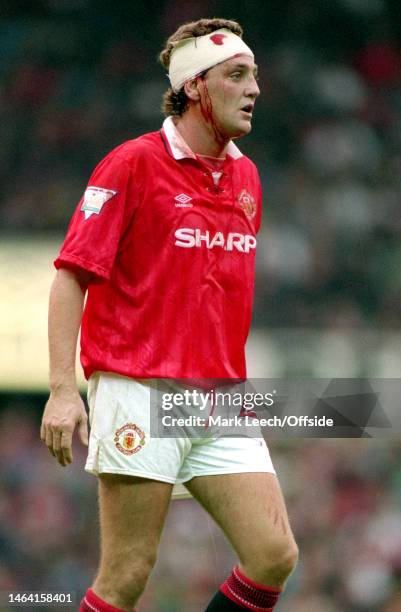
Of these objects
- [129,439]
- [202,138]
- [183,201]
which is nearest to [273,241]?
[202,138]

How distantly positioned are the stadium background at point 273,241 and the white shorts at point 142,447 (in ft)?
14.5

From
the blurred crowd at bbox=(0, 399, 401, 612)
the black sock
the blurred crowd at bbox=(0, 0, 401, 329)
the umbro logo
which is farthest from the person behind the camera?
the blurred crowd at bbox=(0, 0, 401, 329)

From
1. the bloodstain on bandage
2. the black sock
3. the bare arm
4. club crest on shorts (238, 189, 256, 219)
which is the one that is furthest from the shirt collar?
the black sock

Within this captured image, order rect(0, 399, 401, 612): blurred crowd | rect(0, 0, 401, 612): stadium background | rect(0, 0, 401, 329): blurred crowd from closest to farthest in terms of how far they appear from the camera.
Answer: rect(0, 399, 401, 612): blurred crowd, rect(0, 0, 401, 612): stadium background, rect(0, 0, 401, 329): blurred crowd

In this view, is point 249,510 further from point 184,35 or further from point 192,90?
point 184,35

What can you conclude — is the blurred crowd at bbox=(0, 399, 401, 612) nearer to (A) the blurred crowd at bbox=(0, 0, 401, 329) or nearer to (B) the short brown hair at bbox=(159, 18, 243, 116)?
(A) the blurred crowd at bbox=(0, 0, 401, 329)

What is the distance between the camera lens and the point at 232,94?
4.26 m

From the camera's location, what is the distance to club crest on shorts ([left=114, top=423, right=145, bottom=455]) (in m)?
3.92

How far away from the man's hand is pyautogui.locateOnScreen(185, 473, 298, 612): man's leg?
476 mm

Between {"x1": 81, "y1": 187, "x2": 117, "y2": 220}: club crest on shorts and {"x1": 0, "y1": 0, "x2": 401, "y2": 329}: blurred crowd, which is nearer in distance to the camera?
{"x1": 81, "y1": 187, "x2": 117, "y2": 220}: club crest on shorts

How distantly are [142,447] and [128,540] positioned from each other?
295 millimetres

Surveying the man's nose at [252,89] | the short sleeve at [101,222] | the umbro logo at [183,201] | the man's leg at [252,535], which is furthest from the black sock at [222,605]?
the man's nose at [252,89]

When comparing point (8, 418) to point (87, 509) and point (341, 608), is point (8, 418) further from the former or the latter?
point (341, 608)

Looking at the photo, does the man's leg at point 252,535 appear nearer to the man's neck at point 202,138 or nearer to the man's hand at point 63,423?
the man's hand at point 63,423
